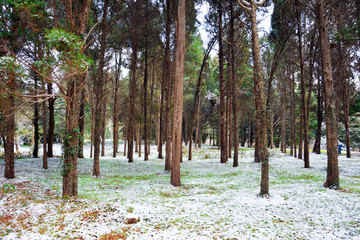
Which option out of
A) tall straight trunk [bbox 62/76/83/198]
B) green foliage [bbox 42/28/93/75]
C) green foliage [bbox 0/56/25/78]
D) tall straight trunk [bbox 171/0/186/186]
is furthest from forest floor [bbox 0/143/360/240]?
green foliage [bbox 42/28/93/75]

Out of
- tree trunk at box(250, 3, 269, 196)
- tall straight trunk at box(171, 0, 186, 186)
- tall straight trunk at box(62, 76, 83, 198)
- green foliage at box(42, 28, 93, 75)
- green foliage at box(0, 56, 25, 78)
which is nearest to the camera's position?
green foliage at box(42, 28, 93, 75)

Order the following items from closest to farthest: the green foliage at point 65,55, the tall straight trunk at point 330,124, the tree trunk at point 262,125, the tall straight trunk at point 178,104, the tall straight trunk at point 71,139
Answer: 1. the green foliage at point 65,55
2. the tall straight trunk at point 71,139
3. the tree trunk at point 262,125
4. the tall straight trunk at point 330,124
5. the tall straight trunk at point 178,104

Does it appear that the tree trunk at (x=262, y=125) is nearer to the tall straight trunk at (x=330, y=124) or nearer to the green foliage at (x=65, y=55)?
the tall straight trunk at (x=330, y=124)

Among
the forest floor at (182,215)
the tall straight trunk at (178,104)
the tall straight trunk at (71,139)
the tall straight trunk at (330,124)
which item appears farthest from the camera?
the tall straight trunk at (178,104)

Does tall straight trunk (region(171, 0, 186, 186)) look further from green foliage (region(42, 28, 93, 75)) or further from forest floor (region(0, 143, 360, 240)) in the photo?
green foliage (region(42, 28, 93, 75))

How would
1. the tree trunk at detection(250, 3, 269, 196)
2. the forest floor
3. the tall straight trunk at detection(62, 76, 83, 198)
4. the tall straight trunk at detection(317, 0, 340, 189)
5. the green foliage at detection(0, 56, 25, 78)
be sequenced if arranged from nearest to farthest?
the forest floor → the green foliage at detection(0, 56, 25, 78) → the tall straight trunk at detection(62, 76, 83, 198) → the tree trunk at detection(250, 3, 269, 196) → the tall straight trunk at detection(317, 0, 340, 189)

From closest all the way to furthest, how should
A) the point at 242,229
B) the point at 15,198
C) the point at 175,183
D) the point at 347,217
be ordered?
the point at 242,229 < the point at 347,217 < the point at 15,198 < the point at 175,183

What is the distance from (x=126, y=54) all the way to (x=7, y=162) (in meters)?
Answer: 16.7

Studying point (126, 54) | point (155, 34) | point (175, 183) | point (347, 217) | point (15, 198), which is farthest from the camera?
point (126, 54)

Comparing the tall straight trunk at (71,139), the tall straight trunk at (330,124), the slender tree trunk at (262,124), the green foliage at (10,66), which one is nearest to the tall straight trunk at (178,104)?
the slender tree trunk at (262,124)

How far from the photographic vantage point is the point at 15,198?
22.4ft

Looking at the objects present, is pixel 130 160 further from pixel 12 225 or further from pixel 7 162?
pixel 12 225

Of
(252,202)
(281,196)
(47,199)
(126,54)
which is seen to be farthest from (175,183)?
(126,54)

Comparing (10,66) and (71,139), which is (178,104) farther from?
(10,66)
